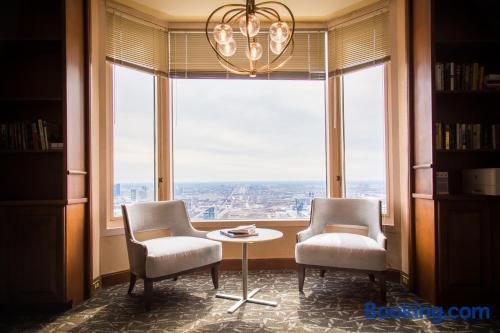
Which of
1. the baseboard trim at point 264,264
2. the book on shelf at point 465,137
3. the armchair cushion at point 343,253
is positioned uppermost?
the book on shelf at point 465,137

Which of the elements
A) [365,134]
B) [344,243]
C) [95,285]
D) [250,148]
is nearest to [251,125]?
[250,148]

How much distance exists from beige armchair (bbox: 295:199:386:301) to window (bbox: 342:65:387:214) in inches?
14.5

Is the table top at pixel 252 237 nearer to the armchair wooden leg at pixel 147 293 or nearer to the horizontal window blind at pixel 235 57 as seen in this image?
the armchair wooden leg at pixel 147 293

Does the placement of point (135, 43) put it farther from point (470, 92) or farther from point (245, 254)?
point (470, 92)

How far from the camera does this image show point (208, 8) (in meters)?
3.69

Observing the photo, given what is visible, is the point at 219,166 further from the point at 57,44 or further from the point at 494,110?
the point at 494,110

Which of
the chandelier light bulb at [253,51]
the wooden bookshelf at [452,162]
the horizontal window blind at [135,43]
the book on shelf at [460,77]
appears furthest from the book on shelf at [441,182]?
the horizontal window blind at [135,43]

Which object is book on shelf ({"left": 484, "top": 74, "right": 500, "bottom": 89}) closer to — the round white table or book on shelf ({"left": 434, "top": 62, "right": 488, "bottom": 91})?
book on shelf ({"left": 434, "top": 62, "right": 488, "bottom": 91})

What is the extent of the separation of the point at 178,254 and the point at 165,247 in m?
0.15

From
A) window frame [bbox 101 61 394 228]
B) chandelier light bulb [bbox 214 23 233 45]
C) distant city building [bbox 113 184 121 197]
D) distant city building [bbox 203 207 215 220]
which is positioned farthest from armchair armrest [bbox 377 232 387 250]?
distant city building [bbox 113 184 121 197]

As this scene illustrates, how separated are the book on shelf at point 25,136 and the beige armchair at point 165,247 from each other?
86 cm

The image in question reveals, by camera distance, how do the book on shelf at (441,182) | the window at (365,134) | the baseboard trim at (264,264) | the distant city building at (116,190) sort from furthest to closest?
1. the baseboard trim at (264,264)
2. the window at (365,134)
3. the distant city building at (116,190)
4. the book on shelf at (441,182)

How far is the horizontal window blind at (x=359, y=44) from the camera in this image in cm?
357

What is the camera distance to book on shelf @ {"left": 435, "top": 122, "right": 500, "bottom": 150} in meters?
2.90
